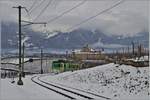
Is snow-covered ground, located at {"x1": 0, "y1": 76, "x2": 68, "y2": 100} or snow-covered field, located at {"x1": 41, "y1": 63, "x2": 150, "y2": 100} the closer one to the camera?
snow-covered ground, located at {"x1": 0, "y1": 76, "x2": 68, "y2": 100}

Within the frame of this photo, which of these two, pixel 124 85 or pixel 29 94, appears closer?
pixel 29 94

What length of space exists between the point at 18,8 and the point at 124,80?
17.8m

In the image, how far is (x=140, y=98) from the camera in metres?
26.2

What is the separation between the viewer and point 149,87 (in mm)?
31891

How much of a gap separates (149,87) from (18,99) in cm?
1102

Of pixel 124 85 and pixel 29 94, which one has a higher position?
pixel 124 85

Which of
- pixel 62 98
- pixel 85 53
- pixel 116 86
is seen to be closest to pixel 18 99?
pixel 62 98

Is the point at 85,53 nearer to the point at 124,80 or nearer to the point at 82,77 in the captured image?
the point at 82,77

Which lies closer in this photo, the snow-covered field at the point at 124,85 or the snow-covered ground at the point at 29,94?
the snow-covered ground at the point at 29,94

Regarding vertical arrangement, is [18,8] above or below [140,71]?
above

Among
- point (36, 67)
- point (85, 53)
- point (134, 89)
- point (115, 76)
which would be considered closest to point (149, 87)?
point (134, 89)

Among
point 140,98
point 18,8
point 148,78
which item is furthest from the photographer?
point 18,8

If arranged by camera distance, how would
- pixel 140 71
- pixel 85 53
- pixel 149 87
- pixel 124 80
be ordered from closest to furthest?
pixel 149 87 < pixel 124 80 < pixel 140 71 < pixel 85 53

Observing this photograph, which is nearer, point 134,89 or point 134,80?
point 134,89
